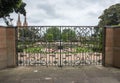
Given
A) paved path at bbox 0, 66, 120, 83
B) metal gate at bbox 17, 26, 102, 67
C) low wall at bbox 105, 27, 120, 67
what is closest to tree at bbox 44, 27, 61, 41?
metal gate at bbox 17, 26, 102, 67

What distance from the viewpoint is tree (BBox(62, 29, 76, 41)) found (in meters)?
11.5

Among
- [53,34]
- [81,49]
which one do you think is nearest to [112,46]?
[81,49]

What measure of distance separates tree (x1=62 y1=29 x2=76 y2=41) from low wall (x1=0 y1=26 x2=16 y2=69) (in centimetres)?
234

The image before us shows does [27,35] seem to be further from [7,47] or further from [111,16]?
[111,16]

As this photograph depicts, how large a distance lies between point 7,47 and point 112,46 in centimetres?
454

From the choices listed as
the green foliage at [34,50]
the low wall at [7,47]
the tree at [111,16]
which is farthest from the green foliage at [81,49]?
the tree at [111,16]

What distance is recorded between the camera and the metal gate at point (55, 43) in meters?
11.4

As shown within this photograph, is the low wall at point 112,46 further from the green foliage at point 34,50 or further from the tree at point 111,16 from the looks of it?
the tree at point 111,16

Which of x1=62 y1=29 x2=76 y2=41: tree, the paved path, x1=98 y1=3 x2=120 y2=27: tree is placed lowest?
the paved path

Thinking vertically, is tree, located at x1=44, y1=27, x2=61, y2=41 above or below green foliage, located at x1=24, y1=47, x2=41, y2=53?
above

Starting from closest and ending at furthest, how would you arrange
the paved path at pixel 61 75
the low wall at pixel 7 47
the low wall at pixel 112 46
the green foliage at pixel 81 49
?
the paved path at pixel 61 75, the low wall at pixel 7 47, the low wall at pixel 112 46, the green foliage at pixel 81 49

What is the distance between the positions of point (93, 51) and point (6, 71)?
4.43m

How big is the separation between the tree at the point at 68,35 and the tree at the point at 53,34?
0.92ft

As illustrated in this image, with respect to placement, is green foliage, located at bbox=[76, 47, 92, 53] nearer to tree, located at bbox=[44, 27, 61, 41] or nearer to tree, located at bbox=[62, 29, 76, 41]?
tree, located at bbox=[62, 29, 76, 41]
